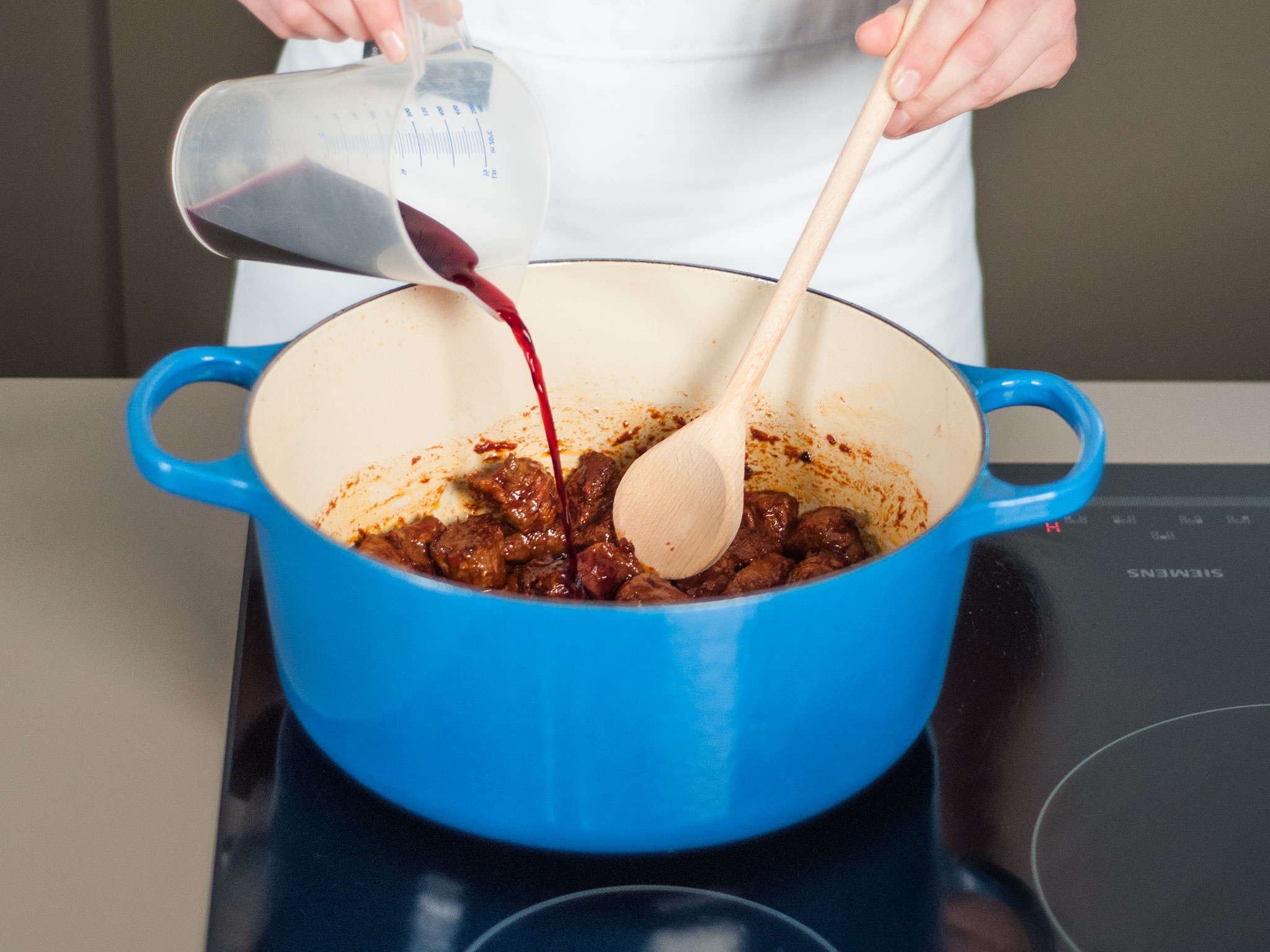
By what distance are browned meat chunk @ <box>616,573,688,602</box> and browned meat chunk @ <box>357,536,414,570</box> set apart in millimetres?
195

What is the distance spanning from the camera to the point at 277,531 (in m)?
0.70

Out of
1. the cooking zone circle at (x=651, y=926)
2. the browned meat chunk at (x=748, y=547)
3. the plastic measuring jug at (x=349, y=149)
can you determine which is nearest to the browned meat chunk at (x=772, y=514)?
the browned meat chunk at (x=748, y=547)

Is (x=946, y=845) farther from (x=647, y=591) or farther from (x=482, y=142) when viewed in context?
(x=482, y=142)

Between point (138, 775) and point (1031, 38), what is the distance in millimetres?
907

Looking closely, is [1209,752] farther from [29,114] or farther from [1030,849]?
[29,114]

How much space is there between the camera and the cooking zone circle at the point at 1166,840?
0.71 meters

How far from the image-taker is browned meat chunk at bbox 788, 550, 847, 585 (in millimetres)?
974

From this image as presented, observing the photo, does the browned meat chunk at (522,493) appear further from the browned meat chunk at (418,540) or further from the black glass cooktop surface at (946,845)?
the black glass cooktop surface at (946,845)

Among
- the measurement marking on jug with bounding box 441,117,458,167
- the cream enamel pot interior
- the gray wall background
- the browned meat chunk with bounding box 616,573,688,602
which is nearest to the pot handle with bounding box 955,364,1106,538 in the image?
the cream enamel pot interior

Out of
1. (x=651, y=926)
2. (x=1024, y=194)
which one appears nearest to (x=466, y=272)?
(x=651, y=926)

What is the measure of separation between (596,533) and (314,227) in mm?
377

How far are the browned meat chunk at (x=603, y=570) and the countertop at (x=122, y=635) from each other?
0.29 metres

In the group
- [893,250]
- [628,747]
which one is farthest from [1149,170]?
[628,747]

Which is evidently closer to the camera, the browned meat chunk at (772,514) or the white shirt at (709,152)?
the browned meat chunk at (772,514)
